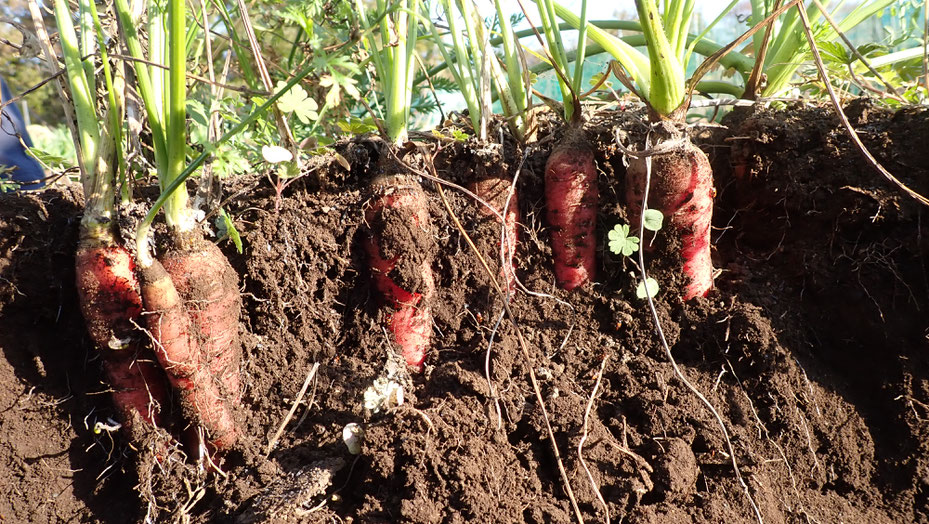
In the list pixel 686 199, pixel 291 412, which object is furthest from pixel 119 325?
pixel 686 199

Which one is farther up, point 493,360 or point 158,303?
point 158,303

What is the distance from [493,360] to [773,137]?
95cm

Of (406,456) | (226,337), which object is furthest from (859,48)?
(226,337)

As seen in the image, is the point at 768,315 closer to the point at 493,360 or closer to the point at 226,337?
the point at 493,360

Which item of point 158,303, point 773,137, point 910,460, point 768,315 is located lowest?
point 910,460

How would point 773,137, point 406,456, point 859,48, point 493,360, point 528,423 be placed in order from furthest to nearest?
point 859,48 < point 773,137 < point 493,360 < point 528,423 < point 406,456

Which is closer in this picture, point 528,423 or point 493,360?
point 528,423

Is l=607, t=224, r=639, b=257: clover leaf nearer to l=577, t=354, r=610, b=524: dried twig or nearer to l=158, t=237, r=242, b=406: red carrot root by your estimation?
l=577, t=354, r=610, b=524: dried twig

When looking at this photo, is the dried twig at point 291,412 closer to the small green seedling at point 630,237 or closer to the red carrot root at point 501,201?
the red carrot root at point 501,201

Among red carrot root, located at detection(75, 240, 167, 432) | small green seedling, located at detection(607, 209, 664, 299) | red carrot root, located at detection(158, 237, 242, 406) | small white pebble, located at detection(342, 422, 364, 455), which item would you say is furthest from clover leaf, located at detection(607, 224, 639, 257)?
red carrot root, located at detection(75, 240, 167, 432)

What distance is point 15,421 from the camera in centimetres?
126

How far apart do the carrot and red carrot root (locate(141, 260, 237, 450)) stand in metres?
0.44

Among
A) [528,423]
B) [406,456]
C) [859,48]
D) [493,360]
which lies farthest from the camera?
[859,48]

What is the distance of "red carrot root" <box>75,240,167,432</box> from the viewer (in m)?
1.23
